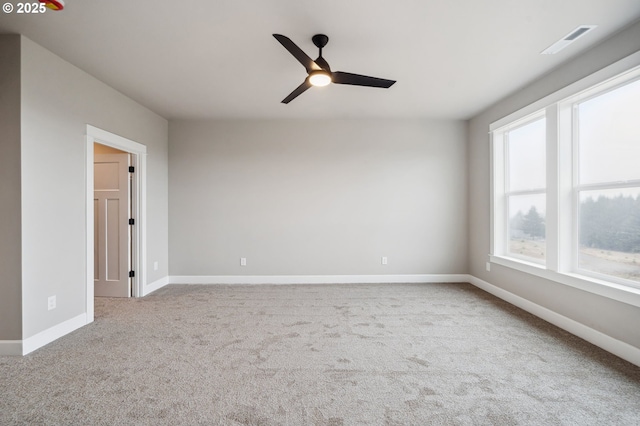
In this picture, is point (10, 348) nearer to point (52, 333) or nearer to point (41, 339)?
point (41, 339)

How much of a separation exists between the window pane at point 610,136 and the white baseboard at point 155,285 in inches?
214

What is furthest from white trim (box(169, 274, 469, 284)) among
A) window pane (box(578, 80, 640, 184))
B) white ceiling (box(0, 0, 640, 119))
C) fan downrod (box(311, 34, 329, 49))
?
fan downrod (box(311, 34, 329, 49))

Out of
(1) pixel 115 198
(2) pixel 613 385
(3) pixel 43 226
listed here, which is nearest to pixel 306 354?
(2) pixel 613 385

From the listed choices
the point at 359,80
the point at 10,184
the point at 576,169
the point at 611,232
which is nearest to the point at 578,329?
the point at 611,232

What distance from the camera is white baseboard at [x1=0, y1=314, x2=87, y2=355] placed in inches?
102

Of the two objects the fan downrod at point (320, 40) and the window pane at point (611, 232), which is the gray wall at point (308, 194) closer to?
the window pane at point (611, 232)

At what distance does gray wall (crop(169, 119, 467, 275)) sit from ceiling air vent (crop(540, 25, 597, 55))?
89.4 inches

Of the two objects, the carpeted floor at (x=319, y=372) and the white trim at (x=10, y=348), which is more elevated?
the white trim at (x=10, y=348)

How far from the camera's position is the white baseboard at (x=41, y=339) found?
2.58 metres

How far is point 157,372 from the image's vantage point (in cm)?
231

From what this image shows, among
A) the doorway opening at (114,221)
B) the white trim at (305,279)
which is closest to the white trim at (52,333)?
the doorway opening at (114,221)

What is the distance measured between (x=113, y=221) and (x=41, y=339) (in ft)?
6.15

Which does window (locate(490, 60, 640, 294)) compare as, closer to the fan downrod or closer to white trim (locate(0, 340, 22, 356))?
the fan downrod

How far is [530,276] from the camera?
12.1ft
